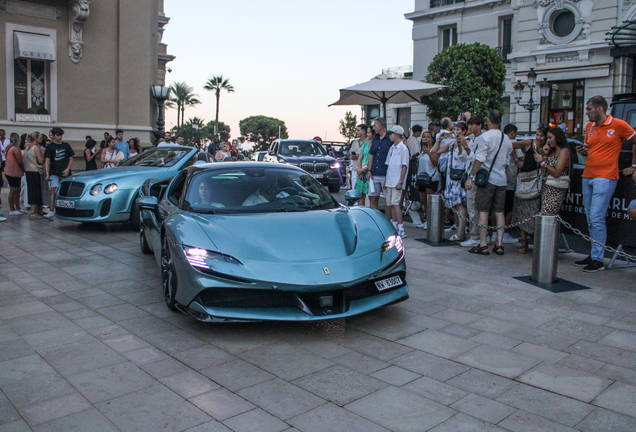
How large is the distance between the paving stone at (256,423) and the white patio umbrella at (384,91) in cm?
1096

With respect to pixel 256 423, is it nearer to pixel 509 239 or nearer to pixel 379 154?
pixel 509 239

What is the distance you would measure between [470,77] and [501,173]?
84.9 ft

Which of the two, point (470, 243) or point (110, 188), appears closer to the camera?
point (470, 243)

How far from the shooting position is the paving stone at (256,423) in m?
2.80

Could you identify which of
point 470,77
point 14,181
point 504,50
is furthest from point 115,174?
point 504,50

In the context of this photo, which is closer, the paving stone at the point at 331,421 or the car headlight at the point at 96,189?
the paving stone at the point at 331,421

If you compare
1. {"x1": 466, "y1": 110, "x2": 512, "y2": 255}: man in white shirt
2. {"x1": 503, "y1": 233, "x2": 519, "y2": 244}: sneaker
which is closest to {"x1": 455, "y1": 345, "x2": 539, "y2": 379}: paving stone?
{"x1": 466, "y1": 110, "x2": 512, "y2": 255}: man in white shirt

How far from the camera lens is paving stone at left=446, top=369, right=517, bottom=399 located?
326 cm

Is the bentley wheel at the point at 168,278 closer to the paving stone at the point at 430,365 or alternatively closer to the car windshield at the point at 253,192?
Answer: the car windshield at the point at 253,192

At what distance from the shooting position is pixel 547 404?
309 cm

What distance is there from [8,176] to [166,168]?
3931 mm

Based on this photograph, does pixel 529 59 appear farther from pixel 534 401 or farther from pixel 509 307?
pixel 534 401

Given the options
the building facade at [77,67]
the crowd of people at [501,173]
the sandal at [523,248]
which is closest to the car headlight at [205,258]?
the crowd of people at [501,173]

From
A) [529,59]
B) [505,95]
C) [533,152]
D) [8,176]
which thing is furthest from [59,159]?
[505,95]
